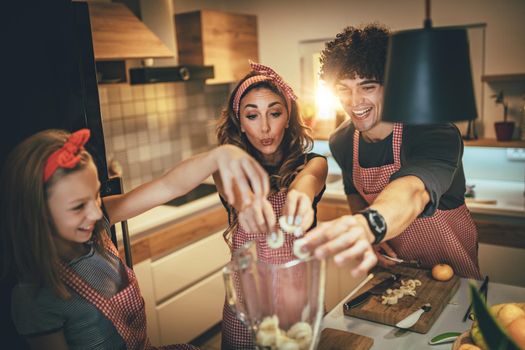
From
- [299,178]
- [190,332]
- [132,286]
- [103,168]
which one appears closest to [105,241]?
[132,286]

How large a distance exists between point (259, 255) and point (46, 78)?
0.87 metres

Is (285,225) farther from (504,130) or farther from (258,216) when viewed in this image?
(504,130)

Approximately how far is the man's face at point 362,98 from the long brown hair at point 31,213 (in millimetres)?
917

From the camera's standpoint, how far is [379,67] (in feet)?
5.12

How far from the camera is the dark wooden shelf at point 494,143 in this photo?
2.86 metres

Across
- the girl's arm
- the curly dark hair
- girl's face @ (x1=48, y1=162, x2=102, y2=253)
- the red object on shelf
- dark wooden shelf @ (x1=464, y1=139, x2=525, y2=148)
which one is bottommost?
the girl's arm

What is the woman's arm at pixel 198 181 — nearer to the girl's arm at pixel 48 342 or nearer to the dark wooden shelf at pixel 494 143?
the girl's arm at pixel 48 342

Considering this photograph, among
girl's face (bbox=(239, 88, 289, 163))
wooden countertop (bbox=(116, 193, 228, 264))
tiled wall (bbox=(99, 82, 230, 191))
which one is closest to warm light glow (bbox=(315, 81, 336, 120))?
tiled wall (bbox=(99, 82, 230, 191))

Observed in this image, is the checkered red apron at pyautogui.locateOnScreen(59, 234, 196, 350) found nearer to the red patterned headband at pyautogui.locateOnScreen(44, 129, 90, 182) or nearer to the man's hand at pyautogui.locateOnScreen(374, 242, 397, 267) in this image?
the red patterned headband at pyautogui.locateOnScreen(44, 129, 90, 182)

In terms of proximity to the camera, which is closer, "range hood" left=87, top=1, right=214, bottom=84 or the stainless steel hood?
"range hood" left=87, top=1, right=214, bottom=84

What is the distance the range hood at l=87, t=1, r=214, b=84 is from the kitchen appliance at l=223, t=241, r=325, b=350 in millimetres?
1939

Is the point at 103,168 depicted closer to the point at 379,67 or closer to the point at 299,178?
the point at 299,178

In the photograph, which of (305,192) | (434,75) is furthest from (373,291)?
(434,75)

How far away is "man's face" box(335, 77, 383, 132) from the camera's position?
63.4 inches
